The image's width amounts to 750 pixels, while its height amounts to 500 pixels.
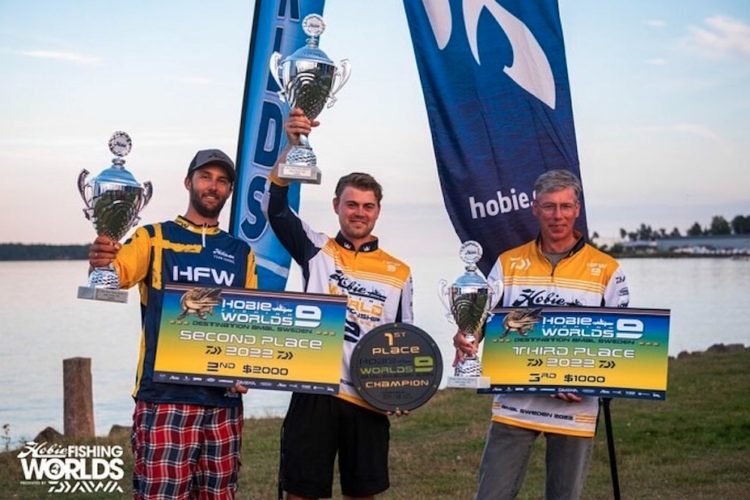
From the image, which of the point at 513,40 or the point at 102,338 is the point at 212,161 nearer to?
the point at 513,40

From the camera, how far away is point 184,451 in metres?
4.27

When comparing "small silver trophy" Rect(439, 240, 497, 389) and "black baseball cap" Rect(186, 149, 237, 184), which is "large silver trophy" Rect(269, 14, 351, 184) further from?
"small silver trophy" Rect(439, 240, 497, 389)

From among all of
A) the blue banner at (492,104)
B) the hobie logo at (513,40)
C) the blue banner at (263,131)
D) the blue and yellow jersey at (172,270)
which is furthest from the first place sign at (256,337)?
the hobie logo at (513,40)

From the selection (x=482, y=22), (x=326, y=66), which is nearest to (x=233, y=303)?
(x=326, y=66)

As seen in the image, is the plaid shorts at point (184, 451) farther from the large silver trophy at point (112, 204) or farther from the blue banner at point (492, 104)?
the blue banner at point (492, 104)

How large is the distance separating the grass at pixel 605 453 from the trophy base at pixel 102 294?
304 cm

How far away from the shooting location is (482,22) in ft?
19.8

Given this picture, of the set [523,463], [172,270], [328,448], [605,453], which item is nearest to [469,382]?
[523,463]

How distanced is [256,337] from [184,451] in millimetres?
541

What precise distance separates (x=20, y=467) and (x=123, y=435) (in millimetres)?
1760

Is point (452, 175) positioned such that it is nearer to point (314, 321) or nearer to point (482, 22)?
point (482, 22)

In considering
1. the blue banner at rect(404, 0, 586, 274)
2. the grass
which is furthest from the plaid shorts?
the grass

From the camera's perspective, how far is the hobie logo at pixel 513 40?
597 cm

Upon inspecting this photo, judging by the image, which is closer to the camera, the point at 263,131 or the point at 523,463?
the point at 523,463
